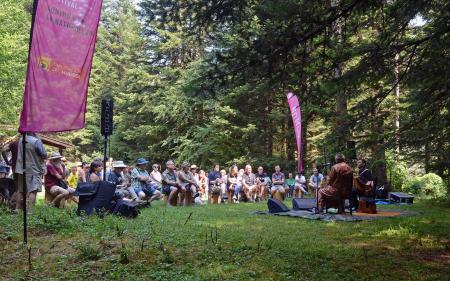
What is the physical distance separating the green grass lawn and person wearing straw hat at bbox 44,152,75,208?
1.87 meters

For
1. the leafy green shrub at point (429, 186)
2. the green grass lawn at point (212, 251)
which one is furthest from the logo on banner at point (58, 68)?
the leafy green shrub at point (429, 186)

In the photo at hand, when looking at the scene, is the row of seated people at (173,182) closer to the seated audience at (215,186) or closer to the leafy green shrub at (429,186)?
the seated audience at (215,186)

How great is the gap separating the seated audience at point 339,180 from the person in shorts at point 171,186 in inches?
174

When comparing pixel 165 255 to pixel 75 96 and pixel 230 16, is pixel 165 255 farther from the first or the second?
pixel 230 16

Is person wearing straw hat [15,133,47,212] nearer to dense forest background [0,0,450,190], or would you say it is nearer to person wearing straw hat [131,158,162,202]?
dense forest background [0,0,450,190]

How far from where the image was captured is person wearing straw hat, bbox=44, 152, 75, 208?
10.2 metres

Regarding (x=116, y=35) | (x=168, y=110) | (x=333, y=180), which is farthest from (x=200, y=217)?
(x=116, y=35)

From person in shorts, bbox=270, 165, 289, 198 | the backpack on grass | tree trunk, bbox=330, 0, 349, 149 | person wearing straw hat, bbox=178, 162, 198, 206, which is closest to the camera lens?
tree trunk, bbox=330, 0, 349, 149

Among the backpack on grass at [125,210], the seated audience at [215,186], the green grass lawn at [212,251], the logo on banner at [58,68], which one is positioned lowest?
the green grass lawn at [212,251]

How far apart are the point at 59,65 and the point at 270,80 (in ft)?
8.84

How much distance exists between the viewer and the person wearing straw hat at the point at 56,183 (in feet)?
33.5

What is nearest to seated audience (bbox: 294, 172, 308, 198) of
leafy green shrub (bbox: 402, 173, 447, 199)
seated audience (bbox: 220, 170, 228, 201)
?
seated audience (bbox: 220, 170, 228, 201)

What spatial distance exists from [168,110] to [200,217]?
19.0 metres

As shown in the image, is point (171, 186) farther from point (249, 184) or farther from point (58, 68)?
point (58, 68)
